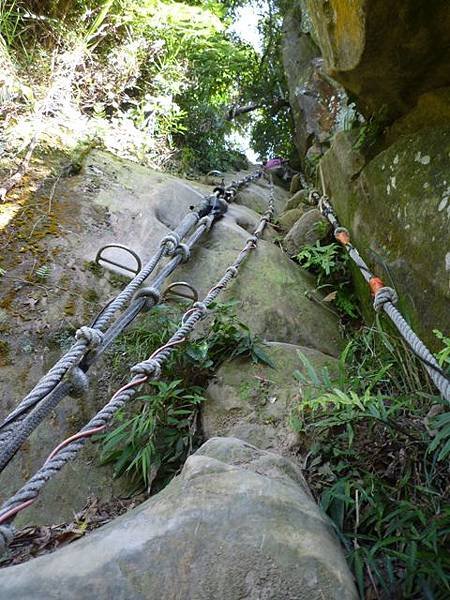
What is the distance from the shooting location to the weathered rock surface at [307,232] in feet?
13.7

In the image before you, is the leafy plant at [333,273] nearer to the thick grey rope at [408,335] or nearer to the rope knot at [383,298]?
the thick grey rope at [408,335]

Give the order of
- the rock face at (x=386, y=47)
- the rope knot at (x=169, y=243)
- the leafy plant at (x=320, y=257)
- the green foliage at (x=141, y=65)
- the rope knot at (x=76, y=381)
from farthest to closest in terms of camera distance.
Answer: the green foliage at (x=141, y=65) < the leafy plant at (x=320, y=257) < the rope knot at (x=169, y=243) < the rock face at (x=386, y=47) < the rope knot at (x=76, y=381)

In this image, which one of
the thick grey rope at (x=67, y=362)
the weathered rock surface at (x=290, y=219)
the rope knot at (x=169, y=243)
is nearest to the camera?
the thick grey rope at (x=67, y=362)

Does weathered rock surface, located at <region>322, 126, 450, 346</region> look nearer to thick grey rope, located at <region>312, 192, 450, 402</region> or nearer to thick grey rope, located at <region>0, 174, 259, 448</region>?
thick grey rope, located at <region>312, 192, 450, 402</region>

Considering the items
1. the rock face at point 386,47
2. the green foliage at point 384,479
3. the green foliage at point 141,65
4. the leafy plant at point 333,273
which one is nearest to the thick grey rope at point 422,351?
the green foliage at point 384,479

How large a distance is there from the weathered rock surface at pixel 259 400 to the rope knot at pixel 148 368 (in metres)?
0.53

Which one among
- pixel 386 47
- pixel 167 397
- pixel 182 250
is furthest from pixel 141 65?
pixel 167 397

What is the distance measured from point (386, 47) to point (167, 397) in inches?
85.9

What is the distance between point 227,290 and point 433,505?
7.10ft

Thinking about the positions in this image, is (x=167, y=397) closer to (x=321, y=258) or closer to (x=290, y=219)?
(x=321, y=258)

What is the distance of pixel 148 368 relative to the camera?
1.82 m

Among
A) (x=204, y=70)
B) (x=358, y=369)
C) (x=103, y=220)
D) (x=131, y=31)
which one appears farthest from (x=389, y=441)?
(x=204, y=70)

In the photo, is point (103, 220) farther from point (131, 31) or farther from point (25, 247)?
point (131, 31)

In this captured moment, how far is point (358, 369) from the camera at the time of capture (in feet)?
7.92
